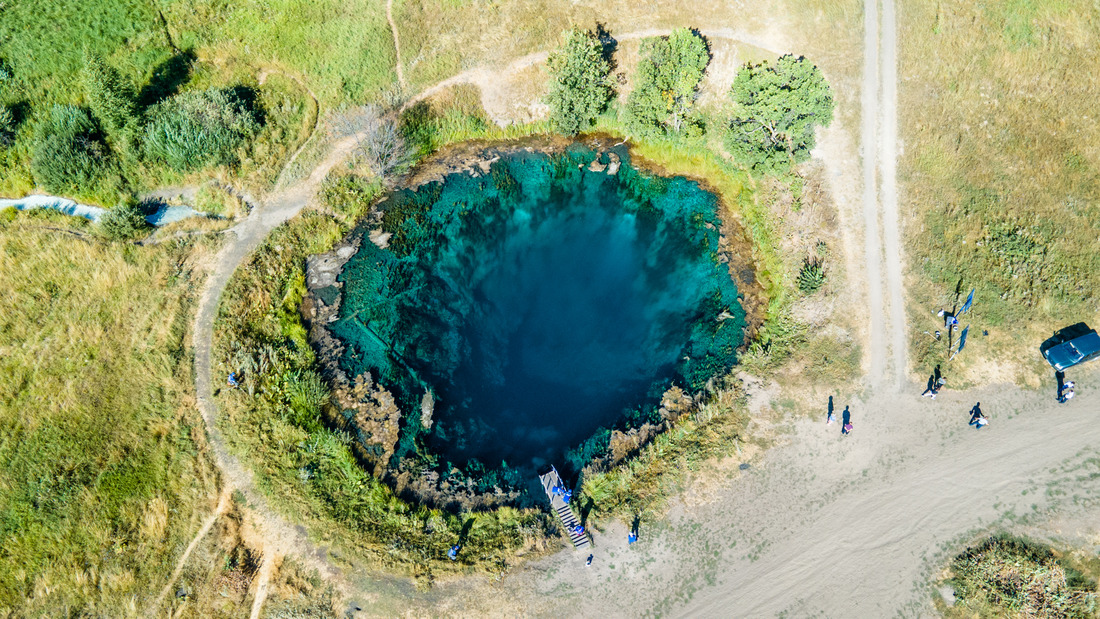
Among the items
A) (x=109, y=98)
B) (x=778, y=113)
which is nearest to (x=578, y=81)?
(x=778, y=113)

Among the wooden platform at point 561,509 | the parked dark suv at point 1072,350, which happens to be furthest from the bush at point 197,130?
the parked dark suv at point 1072,350

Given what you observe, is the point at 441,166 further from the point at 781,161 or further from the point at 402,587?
the point at 402,587

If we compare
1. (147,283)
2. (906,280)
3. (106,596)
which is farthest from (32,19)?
(906,280)

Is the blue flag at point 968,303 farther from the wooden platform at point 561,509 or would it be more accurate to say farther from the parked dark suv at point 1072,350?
the wooden platform at point 561,509

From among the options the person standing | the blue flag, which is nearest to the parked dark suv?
the blue flag

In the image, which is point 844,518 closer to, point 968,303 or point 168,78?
point 968,303
